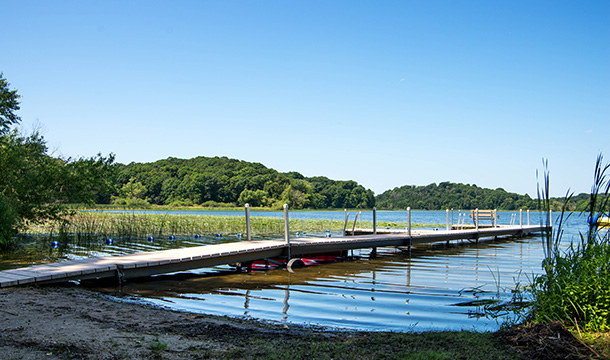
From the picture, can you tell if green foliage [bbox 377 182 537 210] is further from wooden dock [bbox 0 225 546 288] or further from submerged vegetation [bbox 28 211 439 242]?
wooden dock [bbox 0 225 546 288]

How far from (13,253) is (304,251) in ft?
30.5

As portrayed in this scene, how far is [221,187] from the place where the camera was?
252ft

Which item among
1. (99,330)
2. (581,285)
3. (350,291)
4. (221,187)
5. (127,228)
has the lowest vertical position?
(350,291)

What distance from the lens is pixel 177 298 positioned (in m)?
8.52

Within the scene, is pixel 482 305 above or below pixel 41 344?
below

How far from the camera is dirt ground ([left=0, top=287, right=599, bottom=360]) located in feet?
13.2

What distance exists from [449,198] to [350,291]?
82334 millimetres

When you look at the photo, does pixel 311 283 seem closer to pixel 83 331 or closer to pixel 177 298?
pixel 177 298

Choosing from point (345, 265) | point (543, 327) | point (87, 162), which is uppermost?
point (87, 162)

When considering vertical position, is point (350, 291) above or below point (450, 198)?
below

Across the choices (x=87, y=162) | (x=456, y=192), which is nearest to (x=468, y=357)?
(x=87, y=162)

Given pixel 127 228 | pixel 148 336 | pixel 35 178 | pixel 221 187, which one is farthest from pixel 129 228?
pixel 221 187

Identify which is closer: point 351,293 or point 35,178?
point 351,293

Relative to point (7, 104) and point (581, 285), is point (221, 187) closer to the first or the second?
point (7, 104)
